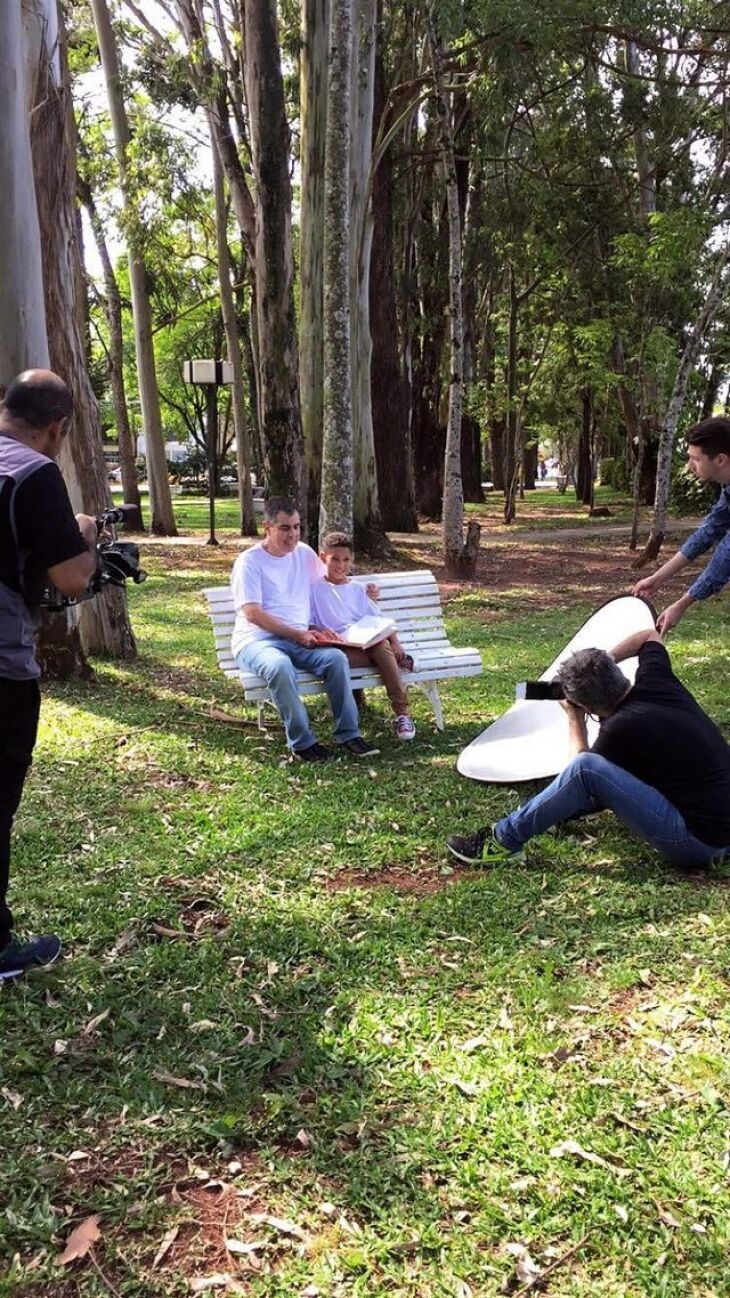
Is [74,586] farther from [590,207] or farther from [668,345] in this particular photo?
[590,207]

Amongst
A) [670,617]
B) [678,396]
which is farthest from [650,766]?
[678,396]

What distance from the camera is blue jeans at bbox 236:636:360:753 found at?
5.45 metres

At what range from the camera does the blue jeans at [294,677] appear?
5449 millimetres

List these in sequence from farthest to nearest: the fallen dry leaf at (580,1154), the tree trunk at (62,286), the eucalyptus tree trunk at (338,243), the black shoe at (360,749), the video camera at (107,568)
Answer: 1. the eucalyptus tree trunk at (338,243)
2. the tree trunk at (62,286)
3. the black shoe at (360,749)
4. the video camera at (107,568)
5. the fallen dry leaf at (580,1154)

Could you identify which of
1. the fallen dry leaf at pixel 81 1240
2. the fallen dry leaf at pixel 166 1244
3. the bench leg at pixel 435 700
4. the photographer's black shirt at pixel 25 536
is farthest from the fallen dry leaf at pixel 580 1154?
the bench leg at pixel 435 700

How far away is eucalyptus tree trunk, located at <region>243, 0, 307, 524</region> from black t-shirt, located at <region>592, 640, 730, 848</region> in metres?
7.18

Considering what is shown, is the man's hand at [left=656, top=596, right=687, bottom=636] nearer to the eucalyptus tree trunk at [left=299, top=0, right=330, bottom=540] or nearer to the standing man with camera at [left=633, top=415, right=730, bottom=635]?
the standing man with camera at [left=633, top=415, right=730, bottom=635]

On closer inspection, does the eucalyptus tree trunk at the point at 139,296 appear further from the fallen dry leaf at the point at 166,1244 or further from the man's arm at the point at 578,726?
the fallen dry leaf at the point at 166,1244

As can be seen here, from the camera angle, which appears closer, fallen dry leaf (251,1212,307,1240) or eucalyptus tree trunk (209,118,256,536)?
fallen dry leaf (251,1212,307,1240)

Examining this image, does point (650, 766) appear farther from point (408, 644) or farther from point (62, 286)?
point (62, 286)

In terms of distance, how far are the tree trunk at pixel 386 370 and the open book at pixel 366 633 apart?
10.6 m

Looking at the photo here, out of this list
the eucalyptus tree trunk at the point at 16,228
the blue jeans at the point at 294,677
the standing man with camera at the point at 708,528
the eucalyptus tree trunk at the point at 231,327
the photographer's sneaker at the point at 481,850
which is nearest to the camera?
the photographer's sneaker at the point at 481,850

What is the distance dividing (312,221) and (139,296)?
6.24 meters

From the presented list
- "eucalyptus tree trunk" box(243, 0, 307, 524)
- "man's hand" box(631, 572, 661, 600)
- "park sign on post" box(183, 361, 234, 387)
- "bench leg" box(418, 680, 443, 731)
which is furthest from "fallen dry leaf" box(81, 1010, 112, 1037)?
"park sign on post" box(183, 361, 234, 387)
